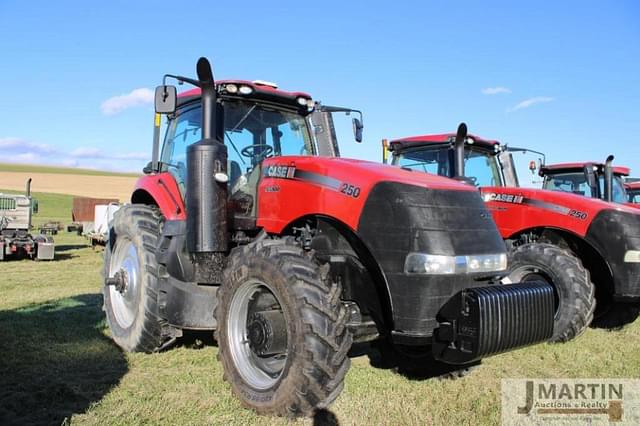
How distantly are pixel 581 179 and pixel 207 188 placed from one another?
22.5 ft

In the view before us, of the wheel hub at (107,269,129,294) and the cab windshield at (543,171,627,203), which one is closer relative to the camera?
the wheel hub at (107,269,129,294)

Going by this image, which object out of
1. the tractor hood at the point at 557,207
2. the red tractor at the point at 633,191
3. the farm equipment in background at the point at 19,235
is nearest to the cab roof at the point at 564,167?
the tractor hood at the point at 557,207

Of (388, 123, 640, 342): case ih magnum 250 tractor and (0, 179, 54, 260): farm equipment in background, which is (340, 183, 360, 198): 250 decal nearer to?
(388, 123, 640, 342): case ih magnum 250 tractor

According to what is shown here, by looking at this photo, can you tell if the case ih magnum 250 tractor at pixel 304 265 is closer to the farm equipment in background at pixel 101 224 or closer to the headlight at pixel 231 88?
the headlight at pixel 231 88

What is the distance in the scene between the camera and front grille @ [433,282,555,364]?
10.5 ft

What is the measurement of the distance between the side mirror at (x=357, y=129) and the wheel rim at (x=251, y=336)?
80.7 inches

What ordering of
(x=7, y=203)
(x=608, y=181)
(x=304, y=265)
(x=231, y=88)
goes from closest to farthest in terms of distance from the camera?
(x=304, y=265) < (x=231, y=88) < (x=608, y=181) < (x=7, y=203)

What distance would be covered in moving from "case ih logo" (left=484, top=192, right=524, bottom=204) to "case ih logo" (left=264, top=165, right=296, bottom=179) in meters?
3.54

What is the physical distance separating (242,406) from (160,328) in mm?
1463

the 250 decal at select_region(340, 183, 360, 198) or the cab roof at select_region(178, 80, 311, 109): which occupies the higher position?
the cab roof at select_region(178, 80, 311, 109)

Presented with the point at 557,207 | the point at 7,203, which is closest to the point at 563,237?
the point at 557,207

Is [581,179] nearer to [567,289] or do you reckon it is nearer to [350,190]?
[567,289]

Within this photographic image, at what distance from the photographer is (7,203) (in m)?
14.3

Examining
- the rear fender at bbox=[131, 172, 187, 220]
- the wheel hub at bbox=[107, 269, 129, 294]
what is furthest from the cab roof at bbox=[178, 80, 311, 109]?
the wheel hub at bbox=[107, 269, 129, 294]
